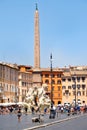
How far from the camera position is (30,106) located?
2579 inches

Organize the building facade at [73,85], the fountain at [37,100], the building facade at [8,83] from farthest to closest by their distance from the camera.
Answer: the building facade at [73,85] < the building facade at [8,83] < the fountain at [37,100]

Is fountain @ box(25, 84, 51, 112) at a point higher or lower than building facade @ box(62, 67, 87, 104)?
lower

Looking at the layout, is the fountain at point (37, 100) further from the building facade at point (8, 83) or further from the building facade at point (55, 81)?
the building facade at point (55, 81)

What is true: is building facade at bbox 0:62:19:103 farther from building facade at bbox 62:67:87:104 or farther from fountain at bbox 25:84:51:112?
building facade at bbox 62:67:87:104

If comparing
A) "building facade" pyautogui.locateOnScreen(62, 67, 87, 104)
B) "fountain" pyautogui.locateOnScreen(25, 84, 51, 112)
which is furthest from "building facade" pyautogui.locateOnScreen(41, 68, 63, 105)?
"fountain" pyautogui.locateOnScreen(25, 84, 51, 112)

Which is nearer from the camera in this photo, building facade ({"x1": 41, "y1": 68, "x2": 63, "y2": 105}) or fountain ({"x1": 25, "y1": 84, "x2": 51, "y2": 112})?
fountain ({"x1": 25, "y1": 84, "x2": 51, "y2": 112})

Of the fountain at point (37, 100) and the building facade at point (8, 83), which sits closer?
the fountain at point (37, 100)

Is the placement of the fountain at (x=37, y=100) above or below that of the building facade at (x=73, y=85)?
below

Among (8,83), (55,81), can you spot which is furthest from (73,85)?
(8,83)

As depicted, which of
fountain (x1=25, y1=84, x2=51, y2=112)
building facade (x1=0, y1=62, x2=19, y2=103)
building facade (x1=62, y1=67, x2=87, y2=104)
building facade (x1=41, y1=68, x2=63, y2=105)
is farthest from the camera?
building facade (x1=41, y1=68, x2=63, y2=105)

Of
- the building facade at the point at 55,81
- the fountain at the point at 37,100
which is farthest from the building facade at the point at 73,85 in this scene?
the fountain at the point at 37,100

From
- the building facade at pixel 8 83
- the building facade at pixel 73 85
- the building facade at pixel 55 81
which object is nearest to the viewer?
the building facade at pixel 8 83

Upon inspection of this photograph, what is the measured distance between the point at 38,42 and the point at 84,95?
2689 centimetres

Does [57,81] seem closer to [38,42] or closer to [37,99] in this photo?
[38,42]
